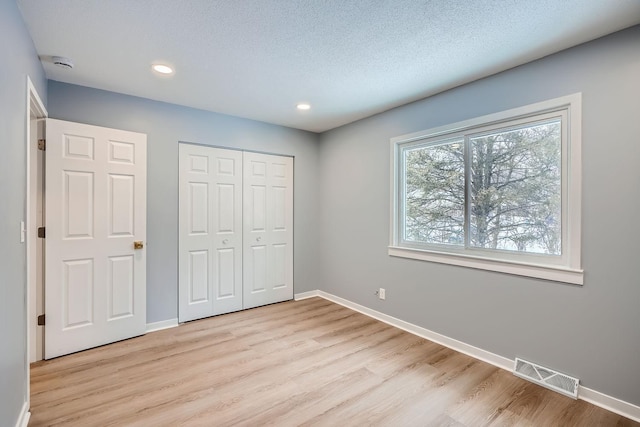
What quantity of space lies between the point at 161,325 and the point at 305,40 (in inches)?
123

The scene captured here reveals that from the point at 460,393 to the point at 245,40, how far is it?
289 cm

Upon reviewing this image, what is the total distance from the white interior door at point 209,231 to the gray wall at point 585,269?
1.94 metres

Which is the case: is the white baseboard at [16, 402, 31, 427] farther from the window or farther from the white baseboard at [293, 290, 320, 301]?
the window

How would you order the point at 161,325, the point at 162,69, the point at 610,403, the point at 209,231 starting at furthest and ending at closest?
the point at 209,231 < the point at 161,325 < the point at 162,69 < the point at 610,403

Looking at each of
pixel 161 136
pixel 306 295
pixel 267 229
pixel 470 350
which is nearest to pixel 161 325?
pixel 267 229

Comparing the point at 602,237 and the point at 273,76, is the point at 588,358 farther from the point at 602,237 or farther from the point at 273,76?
the point at 273,76

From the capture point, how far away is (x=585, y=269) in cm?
209

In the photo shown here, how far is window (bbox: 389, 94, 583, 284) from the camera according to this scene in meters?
2.23

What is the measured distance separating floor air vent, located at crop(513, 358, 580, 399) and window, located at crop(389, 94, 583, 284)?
27.4 inches

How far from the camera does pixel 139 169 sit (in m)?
3.06

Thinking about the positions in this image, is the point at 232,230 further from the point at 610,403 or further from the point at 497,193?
the point at 610,403

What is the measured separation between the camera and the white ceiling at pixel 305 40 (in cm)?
175

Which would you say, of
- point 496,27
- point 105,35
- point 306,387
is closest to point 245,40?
point 105,35

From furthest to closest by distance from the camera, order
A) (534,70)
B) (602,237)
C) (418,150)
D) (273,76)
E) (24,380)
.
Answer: (418,150) → (273,76) → (534,70) → (602,237) → (24,380)
